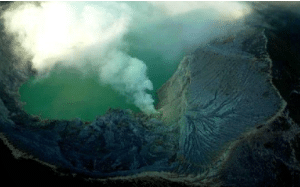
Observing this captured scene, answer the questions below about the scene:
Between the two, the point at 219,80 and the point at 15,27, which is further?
the point at 15,27

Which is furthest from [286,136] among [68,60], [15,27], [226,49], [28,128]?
[15,27]

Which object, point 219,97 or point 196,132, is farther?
point 219,97

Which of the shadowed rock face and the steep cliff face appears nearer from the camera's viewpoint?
the shadowed rock face

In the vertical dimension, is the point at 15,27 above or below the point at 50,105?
above

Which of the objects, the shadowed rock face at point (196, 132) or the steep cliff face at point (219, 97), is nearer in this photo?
the shadowed rock face at point (196, 132)

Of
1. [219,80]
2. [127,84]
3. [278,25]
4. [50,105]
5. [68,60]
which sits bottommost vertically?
[50,105]

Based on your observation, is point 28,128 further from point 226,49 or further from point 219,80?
point 226,49

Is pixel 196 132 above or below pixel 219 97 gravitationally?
below

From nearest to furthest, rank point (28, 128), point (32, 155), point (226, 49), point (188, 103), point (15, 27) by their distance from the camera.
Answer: point (32, 155)
point (28, 128)
point (188, 103)
point (226, 49)
point (15, 27)
